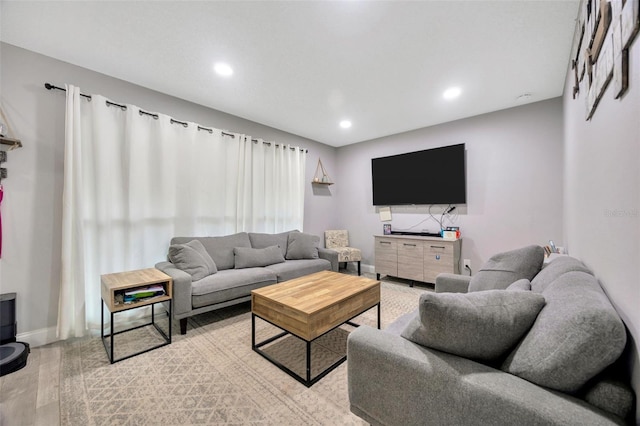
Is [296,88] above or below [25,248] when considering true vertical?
above

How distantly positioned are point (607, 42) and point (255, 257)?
10.8 feet

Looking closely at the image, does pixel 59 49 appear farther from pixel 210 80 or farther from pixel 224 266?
pixel 224 266

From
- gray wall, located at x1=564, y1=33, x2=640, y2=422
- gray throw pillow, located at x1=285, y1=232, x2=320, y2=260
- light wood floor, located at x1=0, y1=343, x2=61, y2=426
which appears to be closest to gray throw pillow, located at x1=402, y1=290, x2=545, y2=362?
gray wall, located at x1=564, y1=33, x2=640, y2=422

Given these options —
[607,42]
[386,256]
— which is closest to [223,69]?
[607,42]

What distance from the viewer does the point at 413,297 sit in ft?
11.4

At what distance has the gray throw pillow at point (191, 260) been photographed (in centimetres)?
265

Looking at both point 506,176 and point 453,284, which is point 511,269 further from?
point 506,176

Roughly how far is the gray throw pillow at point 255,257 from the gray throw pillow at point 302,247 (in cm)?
32

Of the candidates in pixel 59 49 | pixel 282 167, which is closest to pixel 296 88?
pixel 282 167

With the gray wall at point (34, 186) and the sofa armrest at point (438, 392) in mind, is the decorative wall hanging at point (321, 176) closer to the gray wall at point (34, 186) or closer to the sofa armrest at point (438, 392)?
the gray wall at point (34, 186)

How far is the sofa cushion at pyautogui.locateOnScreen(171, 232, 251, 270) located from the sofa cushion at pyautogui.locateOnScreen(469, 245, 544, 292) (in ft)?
8.67

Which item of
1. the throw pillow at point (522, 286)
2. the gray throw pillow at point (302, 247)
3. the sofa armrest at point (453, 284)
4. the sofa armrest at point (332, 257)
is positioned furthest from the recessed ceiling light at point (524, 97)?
the gray throw pillow at point (302, 247)

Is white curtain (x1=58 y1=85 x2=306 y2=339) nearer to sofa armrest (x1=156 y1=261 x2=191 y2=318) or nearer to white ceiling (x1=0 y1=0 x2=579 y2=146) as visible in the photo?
white ceiling (x1=0 y1=0 x2=579 y2=146)

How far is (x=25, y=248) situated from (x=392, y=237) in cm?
423
